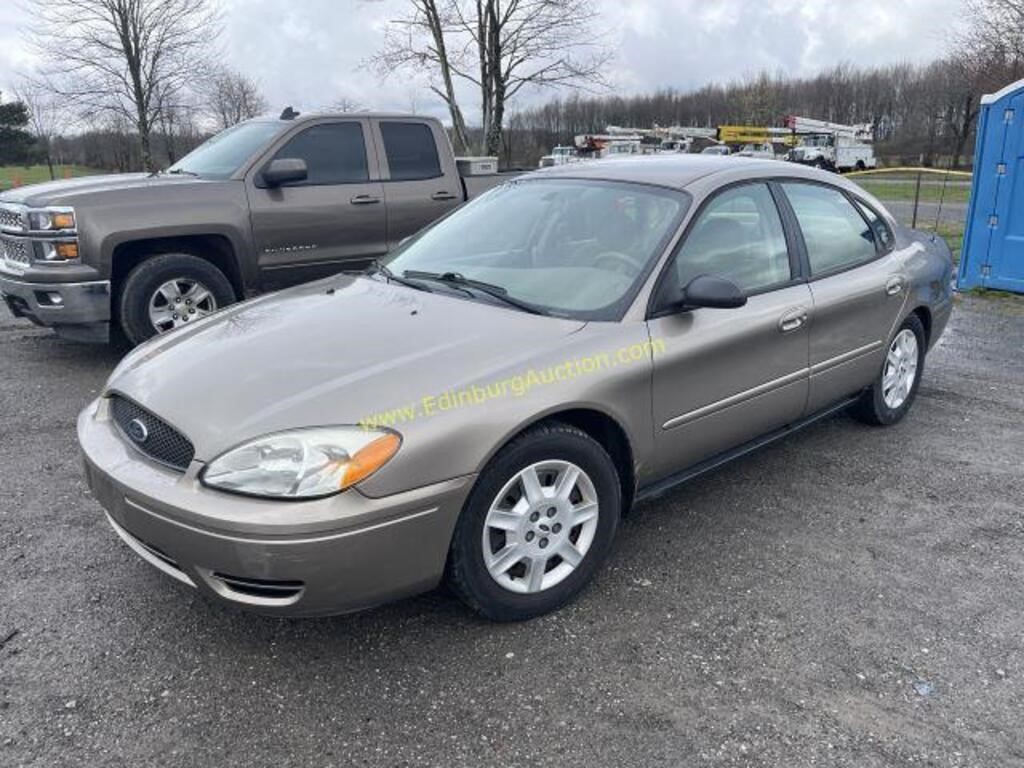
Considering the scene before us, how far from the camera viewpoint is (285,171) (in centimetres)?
602

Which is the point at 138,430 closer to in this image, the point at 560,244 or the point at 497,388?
the point at 497,388

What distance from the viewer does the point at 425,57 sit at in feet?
77.2

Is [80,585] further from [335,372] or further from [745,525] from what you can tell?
[745,525]

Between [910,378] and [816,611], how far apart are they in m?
2.48

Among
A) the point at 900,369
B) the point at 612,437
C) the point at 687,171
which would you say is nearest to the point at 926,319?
the point at 900,369

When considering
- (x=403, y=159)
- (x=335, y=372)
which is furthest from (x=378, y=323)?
(x=403, y=159)

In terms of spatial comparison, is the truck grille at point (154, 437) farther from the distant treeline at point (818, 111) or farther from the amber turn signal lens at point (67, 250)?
the distant treeline at point (818, 111)

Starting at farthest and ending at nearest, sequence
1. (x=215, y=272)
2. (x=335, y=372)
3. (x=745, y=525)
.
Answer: (x=215, y=272)
(x=745, y=525)
(x=335, y=372)

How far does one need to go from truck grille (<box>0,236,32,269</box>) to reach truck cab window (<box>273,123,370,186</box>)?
1899 mm

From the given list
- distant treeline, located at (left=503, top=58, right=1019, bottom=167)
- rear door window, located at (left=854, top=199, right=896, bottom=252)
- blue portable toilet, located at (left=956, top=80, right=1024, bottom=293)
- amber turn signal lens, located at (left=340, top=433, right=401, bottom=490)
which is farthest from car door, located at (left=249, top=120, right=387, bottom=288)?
distant treeline, located at (left=503, top=58, right=1019, bottom=167)

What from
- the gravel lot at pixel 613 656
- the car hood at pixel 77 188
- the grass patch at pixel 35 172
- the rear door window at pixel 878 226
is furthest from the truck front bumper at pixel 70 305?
the grass patch at pixel 35 172

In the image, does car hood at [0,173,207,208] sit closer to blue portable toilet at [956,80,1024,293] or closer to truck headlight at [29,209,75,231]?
truck headlight at [29,209,75,231]

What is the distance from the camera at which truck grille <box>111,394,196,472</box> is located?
2.55 meters

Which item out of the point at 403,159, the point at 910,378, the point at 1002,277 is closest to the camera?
the point at 910,378
